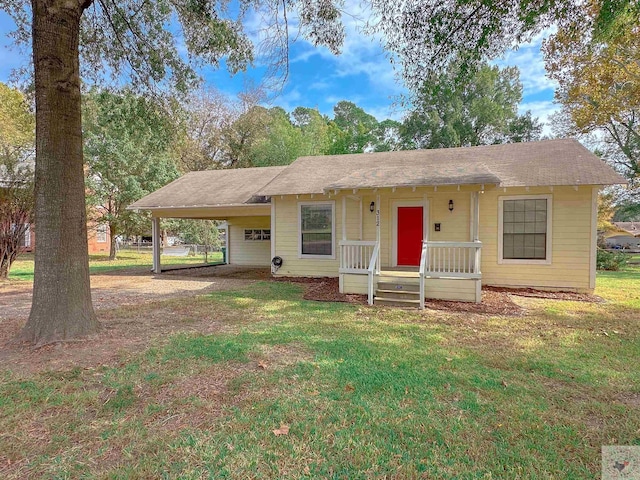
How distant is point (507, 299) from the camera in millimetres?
7609

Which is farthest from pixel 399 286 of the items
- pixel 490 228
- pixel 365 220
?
pixel 490 228

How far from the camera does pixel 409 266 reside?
368 inches

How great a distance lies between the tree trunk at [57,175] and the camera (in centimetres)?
422

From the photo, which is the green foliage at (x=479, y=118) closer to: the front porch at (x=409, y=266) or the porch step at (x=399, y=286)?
the front porch at (x=409, y=266)

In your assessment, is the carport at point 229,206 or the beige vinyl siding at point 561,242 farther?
the carport at point 229,206

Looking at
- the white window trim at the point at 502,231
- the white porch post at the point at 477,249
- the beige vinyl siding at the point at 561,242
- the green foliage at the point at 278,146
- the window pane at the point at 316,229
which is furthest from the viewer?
the green foliage at the point at 278,146

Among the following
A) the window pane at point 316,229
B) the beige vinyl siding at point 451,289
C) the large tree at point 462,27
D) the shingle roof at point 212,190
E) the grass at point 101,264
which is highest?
the large tree at point 462,27

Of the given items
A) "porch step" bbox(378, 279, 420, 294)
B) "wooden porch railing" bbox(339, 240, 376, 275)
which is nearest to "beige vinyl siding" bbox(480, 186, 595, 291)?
"porch step" bbox(378, 279, 420, 294)

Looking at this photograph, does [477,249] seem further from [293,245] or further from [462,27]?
[293,245]

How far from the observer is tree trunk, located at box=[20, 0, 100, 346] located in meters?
4.22

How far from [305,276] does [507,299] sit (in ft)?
18.6

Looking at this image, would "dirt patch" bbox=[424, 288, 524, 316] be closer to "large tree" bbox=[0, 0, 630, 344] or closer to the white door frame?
the white door frame

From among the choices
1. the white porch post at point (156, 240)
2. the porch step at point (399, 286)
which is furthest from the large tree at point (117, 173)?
the porch step at point (399, 286)

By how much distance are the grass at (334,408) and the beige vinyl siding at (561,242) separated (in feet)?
12.9
